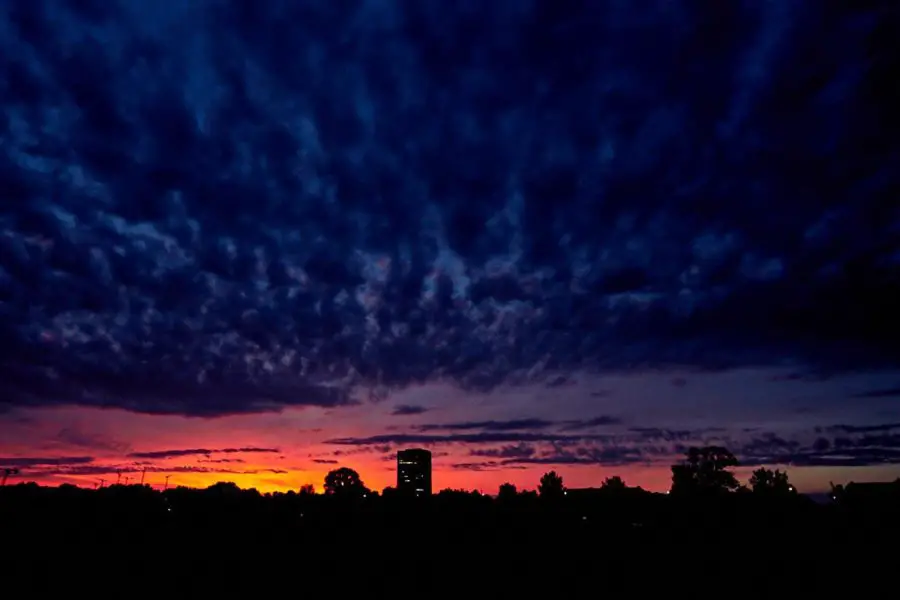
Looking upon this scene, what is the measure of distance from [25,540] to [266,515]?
36.4ft

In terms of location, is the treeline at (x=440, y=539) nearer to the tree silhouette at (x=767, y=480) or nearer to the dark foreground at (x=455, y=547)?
the dark foreground at (x=455, y=547)

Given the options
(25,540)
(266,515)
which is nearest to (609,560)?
(266,515)

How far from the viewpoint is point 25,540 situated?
87.4 ft

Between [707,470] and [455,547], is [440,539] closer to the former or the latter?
[455,547]

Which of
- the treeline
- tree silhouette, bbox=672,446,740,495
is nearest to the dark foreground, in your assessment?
the treeline

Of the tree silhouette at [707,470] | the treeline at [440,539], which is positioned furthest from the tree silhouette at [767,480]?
the treeline at [440,539]

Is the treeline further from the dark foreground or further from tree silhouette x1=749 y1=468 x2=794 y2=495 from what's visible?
tree silhouette x1=749 y1=468 x2=794 y2=495

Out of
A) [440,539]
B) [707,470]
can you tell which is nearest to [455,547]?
[440,539]

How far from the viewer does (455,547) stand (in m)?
28.4

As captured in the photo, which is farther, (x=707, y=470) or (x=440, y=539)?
(x=707, y=470)

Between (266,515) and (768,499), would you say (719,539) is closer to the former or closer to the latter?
(768,499)

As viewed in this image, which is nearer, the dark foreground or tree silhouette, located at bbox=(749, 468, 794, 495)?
the dark foreground

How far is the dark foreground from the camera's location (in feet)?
78.4

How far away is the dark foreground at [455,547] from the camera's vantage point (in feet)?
78.4
